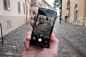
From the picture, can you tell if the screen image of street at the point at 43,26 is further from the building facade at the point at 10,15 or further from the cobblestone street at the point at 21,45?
the building facade at the point at 10,15

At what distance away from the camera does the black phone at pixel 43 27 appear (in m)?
1.39

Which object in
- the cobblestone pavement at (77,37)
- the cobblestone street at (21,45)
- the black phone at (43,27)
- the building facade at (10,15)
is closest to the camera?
the black phone at (43,27)

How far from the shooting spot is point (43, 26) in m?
1.48

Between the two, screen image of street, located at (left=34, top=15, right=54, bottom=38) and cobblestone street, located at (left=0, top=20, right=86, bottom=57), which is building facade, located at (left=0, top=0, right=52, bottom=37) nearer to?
cobblestone street, located at (left=0, top=20, right=86, bottom=57)

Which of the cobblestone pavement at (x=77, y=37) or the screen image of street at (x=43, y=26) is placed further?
the cobblestone pavement at (x=77, y=37)

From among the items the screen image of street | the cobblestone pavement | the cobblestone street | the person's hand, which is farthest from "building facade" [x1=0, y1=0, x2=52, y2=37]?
the person's hand

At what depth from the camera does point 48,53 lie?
1192 mm

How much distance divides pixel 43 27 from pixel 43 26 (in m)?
0.02

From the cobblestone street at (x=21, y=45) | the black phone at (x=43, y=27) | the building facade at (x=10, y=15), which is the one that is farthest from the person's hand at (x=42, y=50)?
the building facade at (x=10, y=15)

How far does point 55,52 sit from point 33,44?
1.19 ft

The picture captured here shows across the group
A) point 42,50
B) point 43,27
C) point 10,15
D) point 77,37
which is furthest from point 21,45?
point 10,15

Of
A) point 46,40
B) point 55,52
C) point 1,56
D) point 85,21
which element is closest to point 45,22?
point 46,40

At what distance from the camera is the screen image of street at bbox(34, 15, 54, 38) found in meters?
1.42

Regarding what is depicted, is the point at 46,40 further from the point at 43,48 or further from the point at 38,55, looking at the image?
the point at 38,55
